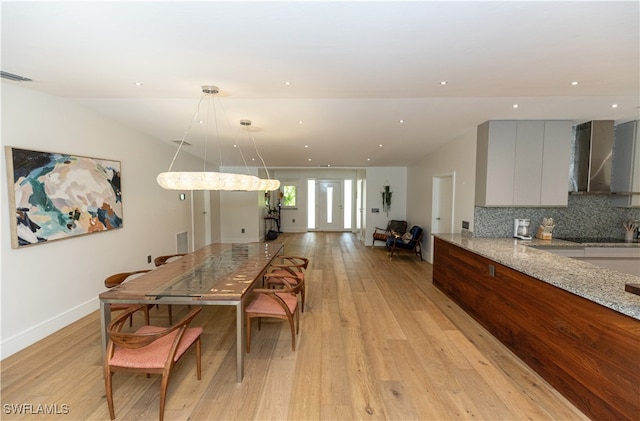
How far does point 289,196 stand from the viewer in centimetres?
941

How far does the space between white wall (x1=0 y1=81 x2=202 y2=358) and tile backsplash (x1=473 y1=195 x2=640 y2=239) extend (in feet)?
16.3

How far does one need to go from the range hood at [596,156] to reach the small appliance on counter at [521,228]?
30.8 inches

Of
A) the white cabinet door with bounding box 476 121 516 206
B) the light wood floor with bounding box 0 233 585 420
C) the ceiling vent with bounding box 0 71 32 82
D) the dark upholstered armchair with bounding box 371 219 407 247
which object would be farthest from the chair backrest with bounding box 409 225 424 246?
the ceiling vent with bounding box 0 71 32 82

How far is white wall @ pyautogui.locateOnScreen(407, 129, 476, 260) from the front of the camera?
3789mm

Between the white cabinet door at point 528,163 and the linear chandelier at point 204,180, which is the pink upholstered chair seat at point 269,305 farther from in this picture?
the white cabinet door at point 528,163

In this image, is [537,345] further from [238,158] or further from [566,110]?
[238,158]

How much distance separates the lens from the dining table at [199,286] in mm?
1910

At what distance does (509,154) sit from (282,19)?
3299mm

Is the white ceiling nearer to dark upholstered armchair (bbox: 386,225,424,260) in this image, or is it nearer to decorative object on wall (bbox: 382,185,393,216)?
dark upholstered armchair (bbox: 386,225,424,260)

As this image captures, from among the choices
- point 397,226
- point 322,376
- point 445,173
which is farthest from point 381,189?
point 322,376

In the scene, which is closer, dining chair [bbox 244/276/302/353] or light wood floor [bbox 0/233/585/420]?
light wood floor [bbox 0/233/585/420]

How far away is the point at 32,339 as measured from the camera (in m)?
2.44

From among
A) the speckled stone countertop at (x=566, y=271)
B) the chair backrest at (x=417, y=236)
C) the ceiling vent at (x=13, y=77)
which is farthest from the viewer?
the chair backrest at (x=417, y=236)

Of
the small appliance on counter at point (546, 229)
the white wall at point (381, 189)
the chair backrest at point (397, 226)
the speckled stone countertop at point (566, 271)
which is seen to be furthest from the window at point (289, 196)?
the small appliance on counter at point (546, 229)
